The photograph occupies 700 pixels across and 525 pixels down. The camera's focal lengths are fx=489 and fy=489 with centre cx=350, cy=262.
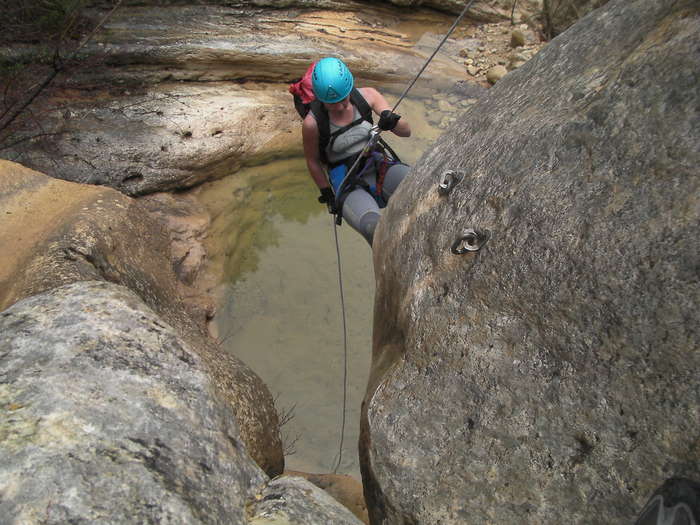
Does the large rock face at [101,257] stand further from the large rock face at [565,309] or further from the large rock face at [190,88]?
the large rock face at [565,309]

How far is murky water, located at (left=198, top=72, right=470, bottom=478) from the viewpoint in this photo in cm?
388

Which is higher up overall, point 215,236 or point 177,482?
point 177,482

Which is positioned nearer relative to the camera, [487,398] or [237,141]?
[487,398]

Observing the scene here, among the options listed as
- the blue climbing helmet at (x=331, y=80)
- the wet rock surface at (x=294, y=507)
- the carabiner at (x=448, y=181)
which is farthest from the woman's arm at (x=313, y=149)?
the wet rock surface at (x=294, y=507)

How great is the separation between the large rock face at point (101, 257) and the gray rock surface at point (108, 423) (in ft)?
3.00

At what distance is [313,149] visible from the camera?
12.2ft

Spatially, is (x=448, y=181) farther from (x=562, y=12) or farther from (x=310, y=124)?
(x=562, y=12)

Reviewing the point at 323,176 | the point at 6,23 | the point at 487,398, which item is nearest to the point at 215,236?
the point at 323,176

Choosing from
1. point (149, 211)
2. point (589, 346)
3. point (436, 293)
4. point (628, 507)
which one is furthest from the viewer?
point (149, 211)

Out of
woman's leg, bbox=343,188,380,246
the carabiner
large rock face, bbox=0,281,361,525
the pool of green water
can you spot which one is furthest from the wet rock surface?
the pool of green water

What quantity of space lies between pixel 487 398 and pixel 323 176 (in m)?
2.59

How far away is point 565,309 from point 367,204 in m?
2.22

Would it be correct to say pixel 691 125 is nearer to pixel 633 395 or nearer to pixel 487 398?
pixel 633 395

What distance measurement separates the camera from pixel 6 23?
16.0 feet
